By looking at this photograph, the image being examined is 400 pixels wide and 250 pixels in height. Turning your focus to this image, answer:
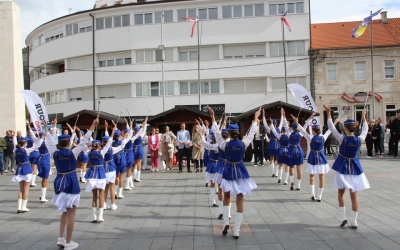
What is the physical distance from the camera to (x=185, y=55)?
3678 cm

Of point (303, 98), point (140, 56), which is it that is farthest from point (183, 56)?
point (303, 98)

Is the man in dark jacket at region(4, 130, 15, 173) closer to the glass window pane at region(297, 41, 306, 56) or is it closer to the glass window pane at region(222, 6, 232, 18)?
the glass window pane at region(222, 6, 232, 18)

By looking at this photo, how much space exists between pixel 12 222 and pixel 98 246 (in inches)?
130

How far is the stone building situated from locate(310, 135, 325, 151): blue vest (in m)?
25.3

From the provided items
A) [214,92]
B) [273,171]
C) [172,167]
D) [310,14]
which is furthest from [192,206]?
[310,14]

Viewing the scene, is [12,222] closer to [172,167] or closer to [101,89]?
[172,167]

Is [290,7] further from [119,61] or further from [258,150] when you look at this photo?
[258,150]

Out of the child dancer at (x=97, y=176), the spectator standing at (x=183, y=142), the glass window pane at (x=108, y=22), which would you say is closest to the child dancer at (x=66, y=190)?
the child dancer at (x=97, y=176)

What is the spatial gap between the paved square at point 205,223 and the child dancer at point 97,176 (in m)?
0.40

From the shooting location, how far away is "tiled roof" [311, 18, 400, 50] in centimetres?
3491

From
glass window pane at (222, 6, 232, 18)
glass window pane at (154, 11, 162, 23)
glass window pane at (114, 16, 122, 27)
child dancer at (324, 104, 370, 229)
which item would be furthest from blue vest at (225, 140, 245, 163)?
glass window pane at (114, 16, 122, 27)

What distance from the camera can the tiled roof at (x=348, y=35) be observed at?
115 ft

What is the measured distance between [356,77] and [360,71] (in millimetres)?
682

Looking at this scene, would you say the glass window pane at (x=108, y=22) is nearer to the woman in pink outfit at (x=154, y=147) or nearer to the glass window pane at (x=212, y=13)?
the glass window pane at (x=212, y=13)
